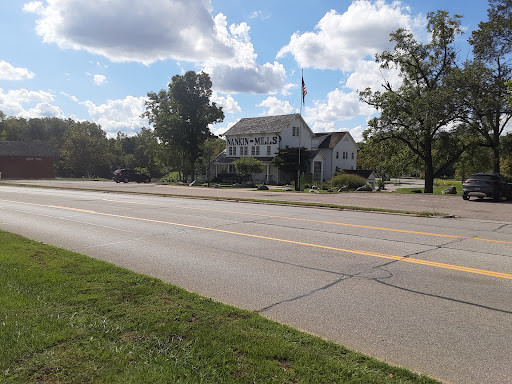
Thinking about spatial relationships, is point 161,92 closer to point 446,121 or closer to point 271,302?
point 446,121

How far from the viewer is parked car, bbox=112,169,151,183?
48875mm

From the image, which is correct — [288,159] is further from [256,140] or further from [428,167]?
[428,167]

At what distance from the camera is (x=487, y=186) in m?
20.7

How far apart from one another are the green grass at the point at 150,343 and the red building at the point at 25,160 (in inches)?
2898

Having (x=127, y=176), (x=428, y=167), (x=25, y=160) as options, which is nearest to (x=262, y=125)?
(x=127, y=176)

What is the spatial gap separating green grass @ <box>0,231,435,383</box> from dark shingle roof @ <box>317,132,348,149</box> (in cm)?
5042

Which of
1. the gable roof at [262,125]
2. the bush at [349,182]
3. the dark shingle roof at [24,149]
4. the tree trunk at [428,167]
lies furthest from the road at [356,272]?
the dark shingle roof at [24,149]

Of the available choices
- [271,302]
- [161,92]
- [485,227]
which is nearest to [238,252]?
[271,302]

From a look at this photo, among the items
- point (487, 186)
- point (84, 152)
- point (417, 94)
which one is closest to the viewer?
point (487, 186)

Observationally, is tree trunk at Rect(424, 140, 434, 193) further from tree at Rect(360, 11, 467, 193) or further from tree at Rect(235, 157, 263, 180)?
tree at Rect(235, 157, 263, 180)

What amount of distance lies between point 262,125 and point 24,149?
46.1 m

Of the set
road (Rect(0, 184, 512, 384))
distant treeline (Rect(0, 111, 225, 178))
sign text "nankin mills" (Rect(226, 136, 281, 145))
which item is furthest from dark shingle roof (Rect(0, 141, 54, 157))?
road (Rect(0, 184, 512, 384))

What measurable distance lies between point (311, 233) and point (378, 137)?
2695 centimetres

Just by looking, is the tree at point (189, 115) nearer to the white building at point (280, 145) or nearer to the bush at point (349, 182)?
the white building at point (280, 145)
